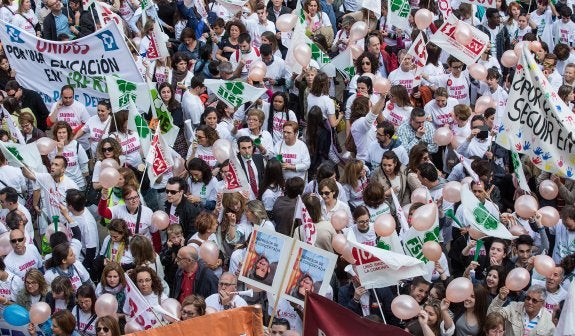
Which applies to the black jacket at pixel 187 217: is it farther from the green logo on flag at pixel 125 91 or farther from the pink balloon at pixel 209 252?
the green logo on flag at pixel 125 91

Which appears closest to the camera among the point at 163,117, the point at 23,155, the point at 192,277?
the point at 192,277

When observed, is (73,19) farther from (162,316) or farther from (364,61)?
(162,316)

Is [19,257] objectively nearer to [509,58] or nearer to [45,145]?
[45,145]

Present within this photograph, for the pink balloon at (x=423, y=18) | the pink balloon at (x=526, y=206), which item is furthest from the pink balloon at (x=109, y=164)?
the pink balloon at (x=423, y=18)

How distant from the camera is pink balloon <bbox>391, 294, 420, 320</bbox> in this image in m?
13.6

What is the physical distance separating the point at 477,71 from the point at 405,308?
574 centimetres

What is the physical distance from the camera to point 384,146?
1702 cm

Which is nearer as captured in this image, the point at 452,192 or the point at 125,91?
Answer: the point at 452,192

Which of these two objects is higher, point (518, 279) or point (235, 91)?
point (518, 279)

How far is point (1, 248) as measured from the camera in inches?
595

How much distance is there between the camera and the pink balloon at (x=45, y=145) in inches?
657

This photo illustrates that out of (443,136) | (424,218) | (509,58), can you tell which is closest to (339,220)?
(424,218)

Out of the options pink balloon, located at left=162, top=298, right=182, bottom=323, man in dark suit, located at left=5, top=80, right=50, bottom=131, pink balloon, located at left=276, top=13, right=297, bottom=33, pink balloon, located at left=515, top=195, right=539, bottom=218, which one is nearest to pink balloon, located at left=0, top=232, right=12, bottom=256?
pink balloon, located at left=162, top=298, right=182, bottom=323

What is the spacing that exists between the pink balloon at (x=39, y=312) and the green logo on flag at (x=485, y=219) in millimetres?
4106
